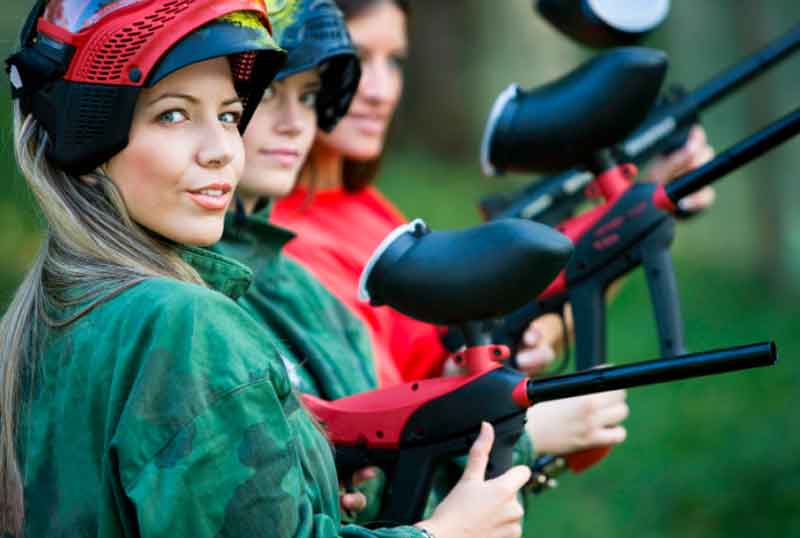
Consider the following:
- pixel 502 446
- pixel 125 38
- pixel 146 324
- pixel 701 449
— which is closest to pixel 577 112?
pixel 502 446

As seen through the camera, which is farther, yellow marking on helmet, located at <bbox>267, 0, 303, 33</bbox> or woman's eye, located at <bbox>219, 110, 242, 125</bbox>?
yellow marking on helmet, located at <bbox>267, 0, 303, 33</bbox>

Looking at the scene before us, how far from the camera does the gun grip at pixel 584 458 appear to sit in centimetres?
306

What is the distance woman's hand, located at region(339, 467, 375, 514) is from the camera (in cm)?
246

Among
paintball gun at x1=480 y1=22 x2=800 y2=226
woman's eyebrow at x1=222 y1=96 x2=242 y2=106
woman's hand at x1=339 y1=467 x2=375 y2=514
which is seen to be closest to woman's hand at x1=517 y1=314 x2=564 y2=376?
paintball gun at x1=480 y1=22 x2=800 y2=226

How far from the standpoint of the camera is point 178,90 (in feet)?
6.47

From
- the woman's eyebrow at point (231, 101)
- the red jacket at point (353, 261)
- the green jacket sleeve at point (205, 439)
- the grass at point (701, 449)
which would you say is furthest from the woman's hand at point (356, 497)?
the grass at point (701, 449)

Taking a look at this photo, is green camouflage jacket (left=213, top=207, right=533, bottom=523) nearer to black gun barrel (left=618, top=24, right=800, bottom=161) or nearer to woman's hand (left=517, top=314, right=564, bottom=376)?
woman's hand (left=517, top=314, right=564, bottom=376)

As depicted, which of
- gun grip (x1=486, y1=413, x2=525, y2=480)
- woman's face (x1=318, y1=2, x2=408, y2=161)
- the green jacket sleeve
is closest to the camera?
the green jacket sleeve

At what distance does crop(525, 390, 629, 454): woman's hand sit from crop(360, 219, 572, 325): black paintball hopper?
31.0 inches

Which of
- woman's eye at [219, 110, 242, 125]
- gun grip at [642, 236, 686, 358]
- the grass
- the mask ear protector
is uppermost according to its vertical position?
the mask ear protector

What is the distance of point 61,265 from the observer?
1931 mm

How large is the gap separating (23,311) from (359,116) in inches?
65.8

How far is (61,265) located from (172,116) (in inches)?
11.2

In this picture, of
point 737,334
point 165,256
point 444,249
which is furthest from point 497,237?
point 737,334
